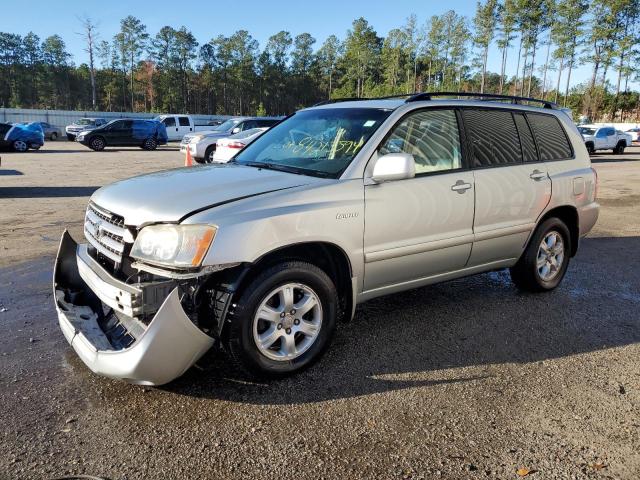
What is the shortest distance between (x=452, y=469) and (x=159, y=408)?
1.66 metres

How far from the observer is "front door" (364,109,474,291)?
3.74 meters

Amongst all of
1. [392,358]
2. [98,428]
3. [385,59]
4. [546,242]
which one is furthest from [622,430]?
[385,59]

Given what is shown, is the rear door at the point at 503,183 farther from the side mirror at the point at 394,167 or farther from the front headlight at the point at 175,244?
the front headlight at the point at 175,244

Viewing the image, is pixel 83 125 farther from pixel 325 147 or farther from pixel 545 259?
pixel 545 259

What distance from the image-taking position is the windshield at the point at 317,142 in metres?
3.84

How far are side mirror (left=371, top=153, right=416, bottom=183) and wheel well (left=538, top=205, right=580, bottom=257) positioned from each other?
222 centimetres

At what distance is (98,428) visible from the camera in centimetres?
286

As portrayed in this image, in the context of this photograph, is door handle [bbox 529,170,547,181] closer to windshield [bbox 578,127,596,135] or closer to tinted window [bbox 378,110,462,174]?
tinted window [bbox 378,110,462,174]

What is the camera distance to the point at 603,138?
2850 centimetres

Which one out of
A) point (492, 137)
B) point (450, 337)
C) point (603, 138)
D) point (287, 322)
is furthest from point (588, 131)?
point (287, 322)

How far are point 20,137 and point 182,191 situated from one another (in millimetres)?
25405

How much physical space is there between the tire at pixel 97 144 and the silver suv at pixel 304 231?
25.8 metres

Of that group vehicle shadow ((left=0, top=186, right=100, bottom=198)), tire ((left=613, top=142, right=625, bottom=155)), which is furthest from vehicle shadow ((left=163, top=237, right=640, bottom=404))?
tire ((left=613, top=142, right=625, bottom=155))

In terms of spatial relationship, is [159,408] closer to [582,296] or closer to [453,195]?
[453,195]
